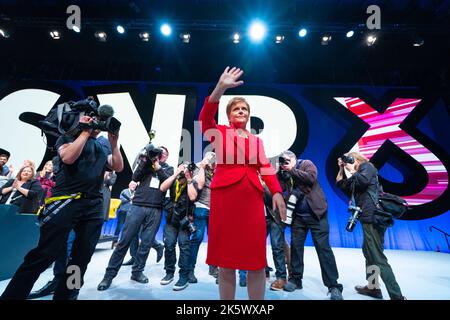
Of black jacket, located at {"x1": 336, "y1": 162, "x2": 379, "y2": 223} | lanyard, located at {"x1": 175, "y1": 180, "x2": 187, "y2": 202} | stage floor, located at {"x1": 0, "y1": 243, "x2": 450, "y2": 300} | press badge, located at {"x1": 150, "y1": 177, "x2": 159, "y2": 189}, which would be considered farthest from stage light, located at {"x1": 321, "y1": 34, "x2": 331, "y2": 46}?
press badge, located at {"x1": 150, "y1": 177, "x2": 159, "y2": 189}

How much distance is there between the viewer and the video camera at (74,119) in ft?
4.90

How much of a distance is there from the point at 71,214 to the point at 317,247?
8.18ft

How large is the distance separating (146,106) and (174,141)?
147cm

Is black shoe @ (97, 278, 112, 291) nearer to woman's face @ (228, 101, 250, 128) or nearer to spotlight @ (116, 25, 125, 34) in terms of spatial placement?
woman's face @ (228, 101, 250, 128)

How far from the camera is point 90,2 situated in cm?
572

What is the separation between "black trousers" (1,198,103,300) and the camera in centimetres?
137

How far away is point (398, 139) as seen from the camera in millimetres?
6406

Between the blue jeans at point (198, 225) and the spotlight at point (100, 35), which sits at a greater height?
the spotlight at point (100, 35)

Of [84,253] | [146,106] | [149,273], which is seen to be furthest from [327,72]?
[84,253]

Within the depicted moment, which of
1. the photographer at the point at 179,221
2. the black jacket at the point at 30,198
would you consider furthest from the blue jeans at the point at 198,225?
the black jacket at the point at 30,198

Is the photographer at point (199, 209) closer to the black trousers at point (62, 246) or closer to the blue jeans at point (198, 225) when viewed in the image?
the blue jeans at point (198, 225)

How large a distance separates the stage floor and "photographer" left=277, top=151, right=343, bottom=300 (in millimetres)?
262

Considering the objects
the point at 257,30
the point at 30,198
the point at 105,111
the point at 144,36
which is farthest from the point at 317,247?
the point at 144,36
